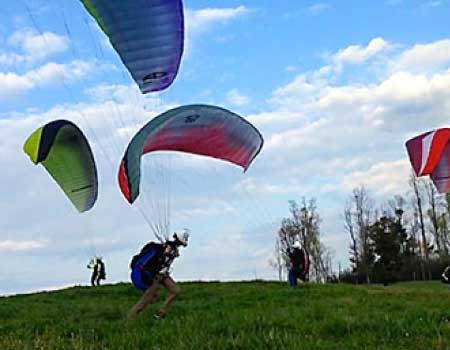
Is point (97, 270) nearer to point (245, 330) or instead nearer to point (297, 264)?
point (297, 264)

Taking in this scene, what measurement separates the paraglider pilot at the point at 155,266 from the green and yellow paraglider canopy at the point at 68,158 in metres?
2.57

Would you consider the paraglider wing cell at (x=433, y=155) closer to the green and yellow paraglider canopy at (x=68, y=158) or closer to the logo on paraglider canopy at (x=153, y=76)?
the green and yellow paraglider canopy at (x=68, y=158)

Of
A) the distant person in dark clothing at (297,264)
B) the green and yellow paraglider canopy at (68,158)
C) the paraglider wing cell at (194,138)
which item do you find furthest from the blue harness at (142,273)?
the distant person in dark clothing at (297,264)

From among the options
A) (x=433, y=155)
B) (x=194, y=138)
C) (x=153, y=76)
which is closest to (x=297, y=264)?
(x=433, y=155)

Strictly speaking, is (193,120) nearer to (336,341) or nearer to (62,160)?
(62,160)

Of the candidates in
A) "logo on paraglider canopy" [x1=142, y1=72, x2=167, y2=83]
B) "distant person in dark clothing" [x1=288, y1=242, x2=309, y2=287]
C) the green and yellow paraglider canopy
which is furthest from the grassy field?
"distant person in dark clothing" [x1=288, y1=242, x2=309, y2=287]

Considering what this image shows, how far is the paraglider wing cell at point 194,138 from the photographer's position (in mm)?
11508

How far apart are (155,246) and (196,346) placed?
4.15 m

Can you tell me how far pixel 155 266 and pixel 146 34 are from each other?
11.5 ft

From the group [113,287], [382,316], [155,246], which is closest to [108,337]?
[155,246]

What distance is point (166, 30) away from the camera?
35.5 feet

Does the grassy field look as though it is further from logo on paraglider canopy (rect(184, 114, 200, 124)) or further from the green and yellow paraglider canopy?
logo on paraglider canopy (rect(184, 114, 200, 124))

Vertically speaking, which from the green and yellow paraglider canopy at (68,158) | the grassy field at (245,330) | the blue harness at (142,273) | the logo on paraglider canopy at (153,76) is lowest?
the grassy field at (245,330)

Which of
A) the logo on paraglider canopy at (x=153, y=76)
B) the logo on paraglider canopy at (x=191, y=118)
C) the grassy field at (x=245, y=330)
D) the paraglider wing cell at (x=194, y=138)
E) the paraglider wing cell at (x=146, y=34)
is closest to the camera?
the grassy field at (x=245, y=330)
